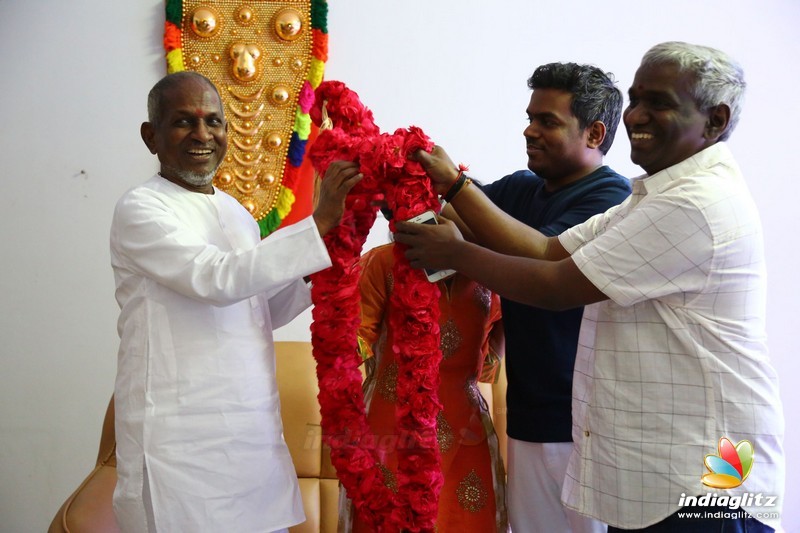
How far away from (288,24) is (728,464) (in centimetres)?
261

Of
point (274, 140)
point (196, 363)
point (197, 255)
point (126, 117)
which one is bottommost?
point (196, 363)

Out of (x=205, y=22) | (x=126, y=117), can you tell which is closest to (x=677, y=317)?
(x=205, y=22)

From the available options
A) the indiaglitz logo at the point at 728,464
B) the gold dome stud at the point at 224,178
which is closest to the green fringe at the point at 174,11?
the gold dome stud at the point at 224,178

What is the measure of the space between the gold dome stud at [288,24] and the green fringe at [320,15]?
68 mm

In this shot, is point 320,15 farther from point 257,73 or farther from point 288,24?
point 257,73

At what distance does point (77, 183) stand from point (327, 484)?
1.78 m

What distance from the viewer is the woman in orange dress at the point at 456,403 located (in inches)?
82.0

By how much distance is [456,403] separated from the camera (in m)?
2.10

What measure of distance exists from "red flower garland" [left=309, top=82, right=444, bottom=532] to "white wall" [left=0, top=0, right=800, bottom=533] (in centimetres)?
164

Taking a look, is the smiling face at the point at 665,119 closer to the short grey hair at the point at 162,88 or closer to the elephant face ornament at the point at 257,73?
the short grey hair at the point at 162,88

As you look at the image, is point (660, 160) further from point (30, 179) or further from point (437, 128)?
point (30, 179)

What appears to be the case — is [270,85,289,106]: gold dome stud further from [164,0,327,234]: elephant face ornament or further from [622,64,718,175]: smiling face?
[622,64,718,175]: smiling face

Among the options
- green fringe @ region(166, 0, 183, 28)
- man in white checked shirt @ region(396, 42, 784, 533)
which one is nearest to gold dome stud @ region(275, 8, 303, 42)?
green fringe @ region(166, 0, 183, 28)

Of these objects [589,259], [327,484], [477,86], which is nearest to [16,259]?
[327,484]
